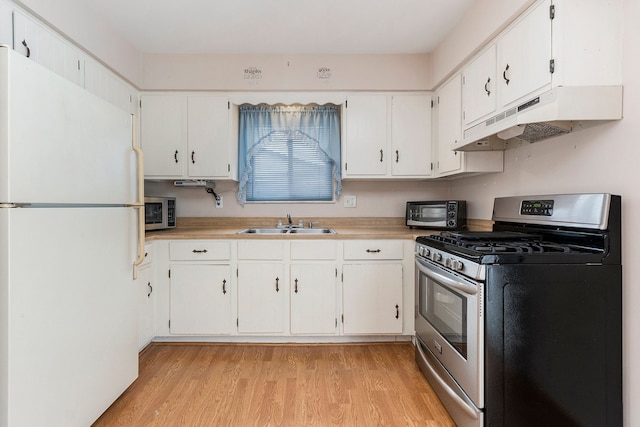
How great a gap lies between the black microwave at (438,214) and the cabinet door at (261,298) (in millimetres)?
1271

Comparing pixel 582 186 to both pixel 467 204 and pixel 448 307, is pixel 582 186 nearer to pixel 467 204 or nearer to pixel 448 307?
pixel 448 307

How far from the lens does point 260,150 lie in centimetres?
311

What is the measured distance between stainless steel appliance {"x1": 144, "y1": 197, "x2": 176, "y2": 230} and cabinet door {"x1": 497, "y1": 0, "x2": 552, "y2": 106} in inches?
102

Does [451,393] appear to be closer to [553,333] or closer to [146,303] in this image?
[553,333]

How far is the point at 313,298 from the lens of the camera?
2.51 meters

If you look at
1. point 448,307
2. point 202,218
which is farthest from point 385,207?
point 202,218

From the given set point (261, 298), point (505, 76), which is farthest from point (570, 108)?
point (261, 298)

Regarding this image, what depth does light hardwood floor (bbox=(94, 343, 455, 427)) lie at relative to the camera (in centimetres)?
170

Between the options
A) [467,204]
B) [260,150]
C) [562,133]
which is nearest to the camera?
[562,133]

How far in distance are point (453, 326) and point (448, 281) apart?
0.24 meters

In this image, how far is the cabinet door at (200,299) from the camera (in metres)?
2.51

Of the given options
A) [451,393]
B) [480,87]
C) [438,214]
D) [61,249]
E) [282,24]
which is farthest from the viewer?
[438,214]

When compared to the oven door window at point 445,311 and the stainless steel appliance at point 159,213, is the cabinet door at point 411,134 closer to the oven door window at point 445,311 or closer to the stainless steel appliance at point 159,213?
the oven door window at point 445,311

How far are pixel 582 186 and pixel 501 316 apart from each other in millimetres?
796
